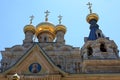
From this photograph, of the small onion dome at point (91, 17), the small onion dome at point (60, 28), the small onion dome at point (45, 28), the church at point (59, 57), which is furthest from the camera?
the small onion dome at point (45, 28)

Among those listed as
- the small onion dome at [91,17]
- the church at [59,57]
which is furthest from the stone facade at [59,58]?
the small onion dome at [91,17]

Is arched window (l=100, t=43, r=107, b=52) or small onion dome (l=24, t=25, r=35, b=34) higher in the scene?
small onion dome (l=24, t=25, r=35, b=34)

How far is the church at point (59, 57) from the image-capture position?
18109 mm

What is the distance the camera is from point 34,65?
18.5m

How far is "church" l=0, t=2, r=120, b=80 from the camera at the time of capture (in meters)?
18.1

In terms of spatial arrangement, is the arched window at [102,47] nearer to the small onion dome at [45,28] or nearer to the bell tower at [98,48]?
the bell tower at [98,48]

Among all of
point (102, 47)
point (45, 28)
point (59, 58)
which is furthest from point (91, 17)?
point (59, 58)

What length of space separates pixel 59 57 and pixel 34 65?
8.45 meters

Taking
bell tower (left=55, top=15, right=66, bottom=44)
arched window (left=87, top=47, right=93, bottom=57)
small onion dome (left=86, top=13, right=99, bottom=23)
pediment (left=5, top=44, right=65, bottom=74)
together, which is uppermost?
small onion dome (left=86, top=13, right=99, bottom=23)

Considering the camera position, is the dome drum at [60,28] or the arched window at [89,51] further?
the dome drum at [60,28]

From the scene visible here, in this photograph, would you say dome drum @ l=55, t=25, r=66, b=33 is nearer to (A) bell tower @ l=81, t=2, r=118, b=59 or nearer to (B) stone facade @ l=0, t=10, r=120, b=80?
(B) stone facade @ l=0, t=10, r=120, b=80

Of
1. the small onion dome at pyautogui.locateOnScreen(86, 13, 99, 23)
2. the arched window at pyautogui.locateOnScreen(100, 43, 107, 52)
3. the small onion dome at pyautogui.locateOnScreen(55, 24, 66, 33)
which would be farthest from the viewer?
the small onion dome at pyautogui.locateOnScreen(55, 24, 66, 33)

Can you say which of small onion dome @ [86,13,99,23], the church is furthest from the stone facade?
small onion dome @ [86,13,99,23]

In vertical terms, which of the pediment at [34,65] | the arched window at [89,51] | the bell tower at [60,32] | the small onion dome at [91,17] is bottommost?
the pediment at [34,65]
